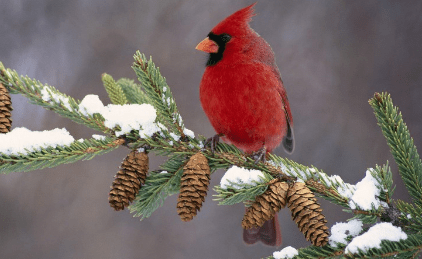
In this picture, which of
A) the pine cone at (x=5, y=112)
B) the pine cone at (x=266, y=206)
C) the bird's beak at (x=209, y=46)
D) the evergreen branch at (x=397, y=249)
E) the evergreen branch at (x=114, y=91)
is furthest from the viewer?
the bird's beak at (x=209, y=46)

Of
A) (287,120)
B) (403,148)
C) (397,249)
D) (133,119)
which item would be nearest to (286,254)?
(397,249)

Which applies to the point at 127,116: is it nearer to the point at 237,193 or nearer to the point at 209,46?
the point at 237,193

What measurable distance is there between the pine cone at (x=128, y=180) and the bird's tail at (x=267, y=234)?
1.72 feet

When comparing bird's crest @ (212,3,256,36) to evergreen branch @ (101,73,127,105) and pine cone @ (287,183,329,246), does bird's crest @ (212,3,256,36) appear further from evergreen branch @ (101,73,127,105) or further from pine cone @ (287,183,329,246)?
pine cone @ (287,183,329,246)

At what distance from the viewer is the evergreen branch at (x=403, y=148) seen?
30.2 inches

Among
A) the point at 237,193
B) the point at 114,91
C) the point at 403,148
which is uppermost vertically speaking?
the point at 114,91

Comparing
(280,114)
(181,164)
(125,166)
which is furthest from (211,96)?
(125,166)

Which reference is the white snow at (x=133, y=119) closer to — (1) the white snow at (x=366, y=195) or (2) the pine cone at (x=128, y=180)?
(2) the pine cone at (x=128, y=180)

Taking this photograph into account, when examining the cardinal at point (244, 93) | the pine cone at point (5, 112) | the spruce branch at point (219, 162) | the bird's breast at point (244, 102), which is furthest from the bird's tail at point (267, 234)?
the pine cone at point (5, 112)

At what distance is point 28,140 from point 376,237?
0.70 m

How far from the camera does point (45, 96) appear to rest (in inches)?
36.7

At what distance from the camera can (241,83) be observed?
48.3 inches

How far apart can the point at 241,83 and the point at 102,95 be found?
1125 millimetres

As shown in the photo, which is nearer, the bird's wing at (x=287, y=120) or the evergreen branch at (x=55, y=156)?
the evergreen branch at (x=55, y=156)
